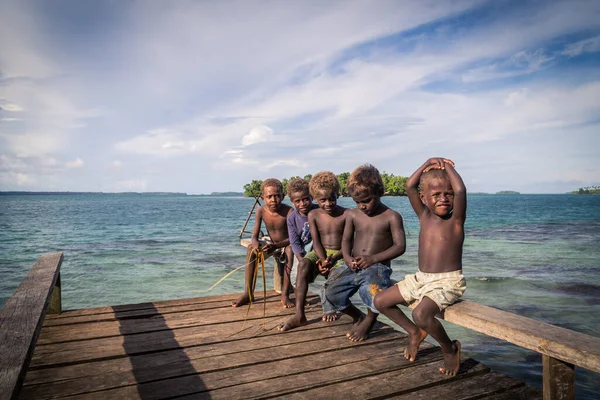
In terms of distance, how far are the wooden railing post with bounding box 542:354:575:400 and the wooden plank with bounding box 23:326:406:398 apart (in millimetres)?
1316

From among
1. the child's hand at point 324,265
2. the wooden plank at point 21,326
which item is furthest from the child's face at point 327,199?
the wooden plank at point 21,326

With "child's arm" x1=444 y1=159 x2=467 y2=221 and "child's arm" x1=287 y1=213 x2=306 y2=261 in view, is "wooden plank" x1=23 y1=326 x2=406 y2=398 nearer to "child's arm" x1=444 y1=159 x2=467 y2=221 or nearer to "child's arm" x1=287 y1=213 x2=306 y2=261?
"child's arm" x1=287 y1=213 x2=306 y2=261

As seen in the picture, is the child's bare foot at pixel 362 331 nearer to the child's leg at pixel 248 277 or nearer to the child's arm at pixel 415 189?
the child's arm at pixel 415 189

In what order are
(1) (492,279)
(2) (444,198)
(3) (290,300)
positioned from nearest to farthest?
(2) (444,198) → (3) (290,300) → (1) (492,279)

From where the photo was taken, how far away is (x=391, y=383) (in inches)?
116

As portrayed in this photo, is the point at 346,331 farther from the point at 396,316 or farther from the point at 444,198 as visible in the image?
the point at 444,198

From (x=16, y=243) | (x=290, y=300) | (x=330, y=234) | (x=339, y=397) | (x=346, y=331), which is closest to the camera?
(x=339, y=397)

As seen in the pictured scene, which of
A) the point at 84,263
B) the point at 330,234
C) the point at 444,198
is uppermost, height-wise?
the point at 444,198

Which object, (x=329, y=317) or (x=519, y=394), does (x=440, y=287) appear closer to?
(x=519, y=394)

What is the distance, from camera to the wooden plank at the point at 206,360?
2920mm

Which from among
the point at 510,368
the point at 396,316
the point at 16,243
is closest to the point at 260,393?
the point at 396,316

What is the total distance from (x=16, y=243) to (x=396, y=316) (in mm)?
25548

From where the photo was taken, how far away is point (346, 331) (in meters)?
4.16

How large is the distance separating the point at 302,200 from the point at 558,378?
300 cm
